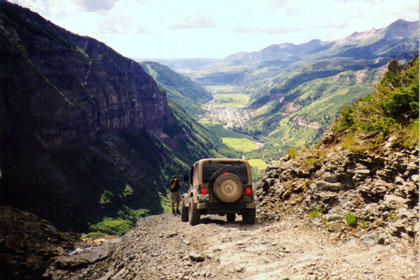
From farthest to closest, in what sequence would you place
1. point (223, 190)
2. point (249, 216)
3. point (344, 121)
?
point (344, 121), point (249, 216), point (223, 190)

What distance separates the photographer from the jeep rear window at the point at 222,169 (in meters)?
15.0

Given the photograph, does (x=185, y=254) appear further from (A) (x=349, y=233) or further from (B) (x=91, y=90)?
(B) (x=91, y=90)

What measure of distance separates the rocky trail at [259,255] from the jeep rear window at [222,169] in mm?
2779

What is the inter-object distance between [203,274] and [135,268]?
4929 mm

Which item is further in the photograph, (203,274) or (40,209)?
(40,209)

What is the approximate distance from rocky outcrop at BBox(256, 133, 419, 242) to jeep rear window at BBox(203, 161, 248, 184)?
2.51 m

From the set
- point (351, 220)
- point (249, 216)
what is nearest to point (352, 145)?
point (351, 220)

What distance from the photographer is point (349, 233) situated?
9.88 m

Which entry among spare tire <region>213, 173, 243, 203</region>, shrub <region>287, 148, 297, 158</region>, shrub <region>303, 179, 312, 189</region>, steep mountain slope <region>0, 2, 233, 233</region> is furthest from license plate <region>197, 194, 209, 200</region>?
steep mountain slope <region>0, 2, 233, 233</region>

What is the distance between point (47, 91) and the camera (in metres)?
112

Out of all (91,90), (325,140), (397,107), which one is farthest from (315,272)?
(91,90)

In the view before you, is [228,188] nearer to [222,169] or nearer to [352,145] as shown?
[222,169]

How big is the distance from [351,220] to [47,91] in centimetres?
13015

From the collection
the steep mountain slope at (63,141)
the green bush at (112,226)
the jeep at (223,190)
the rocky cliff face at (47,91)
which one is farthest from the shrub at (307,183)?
the rocky cliff face at (47,91)
